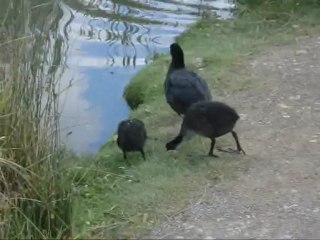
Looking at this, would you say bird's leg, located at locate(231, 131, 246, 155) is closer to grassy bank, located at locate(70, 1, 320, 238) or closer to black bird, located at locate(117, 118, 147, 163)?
grassy bank, located at locate(70, 1, 320, 238)

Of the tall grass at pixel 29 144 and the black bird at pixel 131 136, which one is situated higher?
the tall grass at pixel 29 144

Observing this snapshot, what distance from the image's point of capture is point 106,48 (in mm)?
10766

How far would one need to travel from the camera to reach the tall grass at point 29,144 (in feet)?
18.1

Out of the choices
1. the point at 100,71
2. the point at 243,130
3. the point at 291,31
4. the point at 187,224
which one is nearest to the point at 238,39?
the point at 291,31

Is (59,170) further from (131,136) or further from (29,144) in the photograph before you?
(131,136)

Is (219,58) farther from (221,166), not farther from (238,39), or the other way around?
(221,166)

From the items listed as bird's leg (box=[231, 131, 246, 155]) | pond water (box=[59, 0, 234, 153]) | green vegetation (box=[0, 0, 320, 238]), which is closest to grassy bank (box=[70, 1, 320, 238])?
green vegetation (box=[0, 0, 320, 238])

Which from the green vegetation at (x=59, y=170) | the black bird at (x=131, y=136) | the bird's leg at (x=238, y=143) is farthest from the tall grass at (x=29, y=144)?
the bird's leg at (x=238, y=143)

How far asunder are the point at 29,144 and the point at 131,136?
1656 millimetres

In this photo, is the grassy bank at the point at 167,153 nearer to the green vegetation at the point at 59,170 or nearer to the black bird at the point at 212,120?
the green vegetation at the point at 59,170

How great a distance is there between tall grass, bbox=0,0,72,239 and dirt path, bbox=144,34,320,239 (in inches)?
25.6

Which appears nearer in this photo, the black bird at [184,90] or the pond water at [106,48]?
the black bird at [184,90]

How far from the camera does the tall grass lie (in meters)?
5.52

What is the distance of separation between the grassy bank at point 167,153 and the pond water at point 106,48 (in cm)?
27
